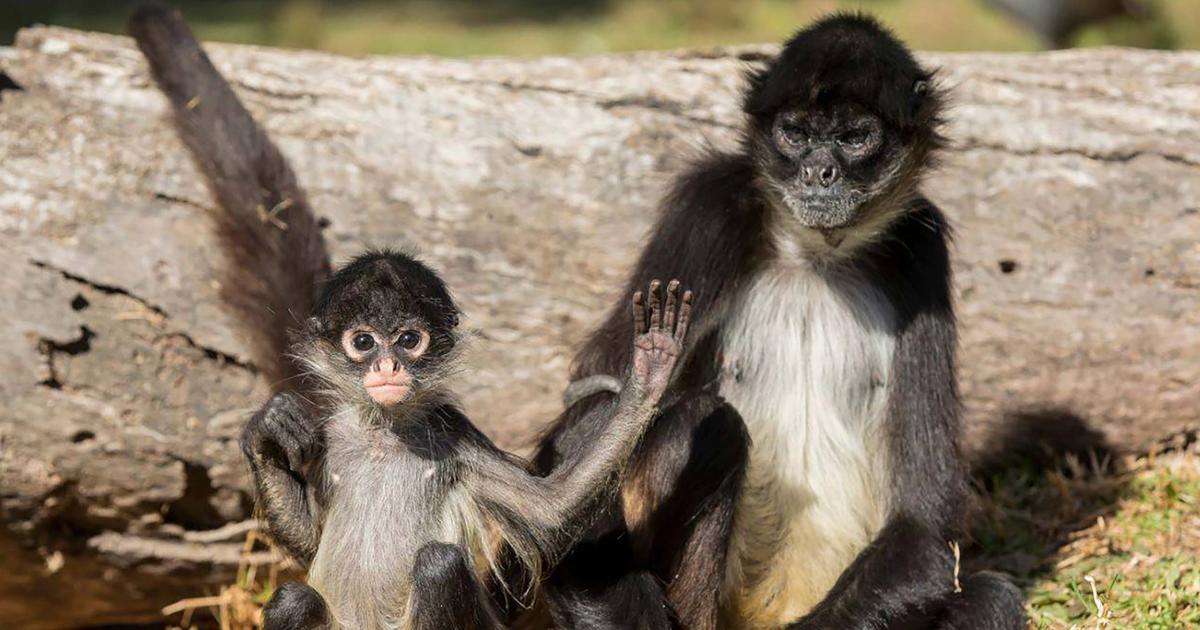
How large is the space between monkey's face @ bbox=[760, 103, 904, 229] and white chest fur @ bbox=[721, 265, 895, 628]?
553mm

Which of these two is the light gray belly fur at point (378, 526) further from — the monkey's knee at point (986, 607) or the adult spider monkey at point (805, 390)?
the monkey's knee at point (986, 607)

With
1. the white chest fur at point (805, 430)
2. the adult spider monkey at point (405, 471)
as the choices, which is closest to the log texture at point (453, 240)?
the white chest fur at point (805, 430)

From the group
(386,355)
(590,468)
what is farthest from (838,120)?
(386,355)

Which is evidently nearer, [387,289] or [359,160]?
[387,289]

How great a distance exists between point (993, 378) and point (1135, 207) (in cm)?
116

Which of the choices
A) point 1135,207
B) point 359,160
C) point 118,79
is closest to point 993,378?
point 1135,207

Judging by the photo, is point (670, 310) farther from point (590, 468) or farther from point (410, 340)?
point (410, 340)

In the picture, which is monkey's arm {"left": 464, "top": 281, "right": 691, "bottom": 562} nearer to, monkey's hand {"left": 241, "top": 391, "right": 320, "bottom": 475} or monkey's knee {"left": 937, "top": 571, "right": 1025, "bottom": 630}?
monkey's hand {"left": 241, "top": 391, "right": 320, "bottom": 475}

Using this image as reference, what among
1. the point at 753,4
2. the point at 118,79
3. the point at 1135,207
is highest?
the point at 118,79

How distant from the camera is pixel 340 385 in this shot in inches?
223

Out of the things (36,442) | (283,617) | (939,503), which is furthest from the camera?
(36,442)

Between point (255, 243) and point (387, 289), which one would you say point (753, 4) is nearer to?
point (255, 243)

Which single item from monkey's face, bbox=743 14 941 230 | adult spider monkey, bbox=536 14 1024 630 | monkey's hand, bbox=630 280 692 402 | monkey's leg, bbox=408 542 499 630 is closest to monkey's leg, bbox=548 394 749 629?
adult spider monkey, bbox=536 14 1024 630

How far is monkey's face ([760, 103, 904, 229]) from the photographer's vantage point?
19.8 ft
